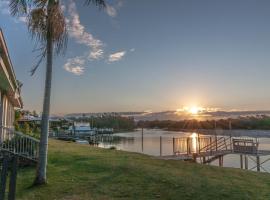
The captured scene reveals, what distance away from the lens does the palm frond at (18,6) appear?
349 inches

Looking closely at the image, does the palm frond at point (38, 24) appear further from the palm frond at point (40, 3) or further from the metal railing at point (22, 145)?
the metal railing at point (22, 145)

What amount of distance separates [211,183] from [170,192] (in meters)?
1.66

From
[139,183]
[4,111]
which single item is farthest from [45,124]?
[4,111]

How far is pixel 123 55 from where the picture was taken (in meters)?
20.8

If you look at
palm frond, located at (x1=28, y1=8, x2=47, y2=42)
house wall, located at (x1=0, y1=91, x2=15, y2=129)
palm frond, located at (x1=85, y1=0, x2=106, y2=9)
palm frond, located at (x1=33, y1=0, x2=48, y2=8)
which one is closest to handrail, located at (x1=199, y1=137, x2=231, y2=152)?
house wall, located at (x1=0, y1=91, x2=15, y2=129)

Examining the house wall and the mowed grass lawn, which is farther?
the house wall

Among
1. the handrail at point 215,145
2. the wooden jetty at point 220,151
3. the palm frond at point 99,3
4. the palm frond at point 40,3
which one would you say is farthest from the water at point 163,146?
the palm frond at point 40,3

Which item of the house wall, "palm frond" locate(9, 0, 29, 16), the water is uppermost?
"palm frond" locate(9, 0, 29, 16)

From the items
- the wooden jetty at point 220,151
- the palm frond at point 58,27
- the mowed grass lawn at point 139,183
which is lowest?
the wooden jetty at point 220,151

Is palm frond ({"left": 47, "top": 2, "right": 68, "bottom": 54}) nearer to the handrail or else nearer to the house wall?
the house wall

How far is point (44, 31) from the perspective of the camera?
9.09 metres

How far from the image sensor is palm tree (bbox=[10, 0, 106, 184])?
29.3ft

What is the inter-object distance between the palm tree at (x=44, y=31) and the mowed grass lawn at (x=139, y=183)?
0.97m

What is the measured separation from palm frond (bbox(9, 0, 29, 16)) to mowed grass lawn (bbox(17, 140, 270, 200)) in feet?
16.1
